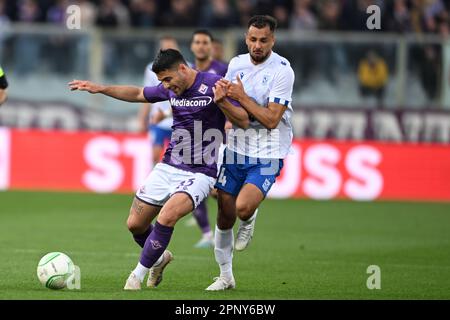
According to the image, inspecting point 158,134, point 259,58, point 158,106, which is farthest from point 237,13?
point 259,58

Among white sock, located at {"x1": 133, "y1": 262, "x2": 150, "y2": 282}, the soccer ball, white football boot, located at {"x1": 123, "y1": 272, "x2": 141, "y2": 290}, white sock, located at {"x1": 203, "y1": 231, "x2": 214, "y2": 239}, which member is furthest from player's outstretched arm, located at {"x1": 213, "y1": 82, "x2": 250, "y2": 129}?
white sock, located at {"x1": 203, "y1": 231, "x2": 214, "y2": 239}

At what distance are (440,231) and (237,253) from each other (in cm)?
423

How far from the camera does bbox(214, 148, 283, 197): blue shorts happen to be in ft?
33.3

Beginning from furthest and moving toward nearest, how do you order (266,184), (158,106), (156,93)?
(158,106) < (266,184) < (156,93)

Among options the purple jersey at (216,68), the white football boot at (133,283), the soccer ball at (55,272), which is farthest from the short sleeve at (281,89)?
the purple jersey at (216,68)

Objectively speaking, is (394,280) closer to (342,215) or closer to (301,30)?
(342,215)

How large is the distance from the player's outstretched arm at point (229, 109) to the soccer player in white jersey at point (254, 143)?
164 mm

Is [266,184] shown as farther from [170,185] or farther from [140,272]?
[140,272]

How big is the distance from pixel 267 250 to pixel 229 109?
433cm

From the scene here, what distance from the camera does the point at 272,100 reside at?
32.8 feet

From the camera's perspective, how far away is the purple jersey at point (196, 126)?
9734mm

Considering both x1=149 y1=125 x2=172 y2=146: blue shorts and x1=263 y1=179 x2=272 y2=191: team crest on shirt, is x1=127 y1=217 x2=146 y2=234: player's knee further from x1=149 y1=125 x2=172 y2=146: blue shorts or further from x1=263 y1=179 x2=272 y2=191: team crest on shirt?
x1=149 y1=125 x2=172 y2=146: blue shorts

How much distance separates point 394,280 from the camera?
10.8 meters

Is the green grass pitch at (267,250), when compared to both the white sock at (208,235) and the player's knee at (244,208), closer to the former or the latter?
the white sock at (208,235)
